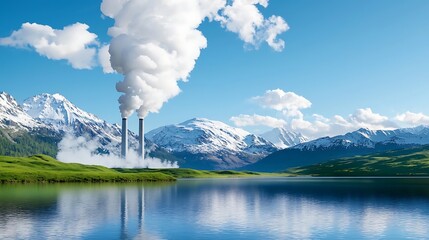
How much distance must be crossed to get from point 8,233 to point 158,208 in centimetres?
3621

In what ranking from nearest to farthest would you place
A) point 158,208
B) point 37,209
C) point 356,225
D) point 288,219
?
point 356,225 < point 288,219 < point 37,209 < point 158,208

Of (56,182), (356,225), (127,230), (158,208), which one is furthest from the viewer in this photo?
(56,182)

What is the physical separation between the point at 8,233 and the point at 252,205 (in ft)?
176

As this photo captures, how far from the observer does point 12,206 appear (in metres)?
91.0

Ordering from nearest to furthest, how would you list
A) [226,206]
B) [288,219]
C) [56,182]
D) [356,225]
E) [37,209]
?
[356,225]
[288,219]
[37,209]
[226,206]
[56,182]

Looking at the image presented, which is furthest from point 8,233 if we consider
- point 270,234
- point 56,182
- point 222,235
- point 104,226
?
point 56,182

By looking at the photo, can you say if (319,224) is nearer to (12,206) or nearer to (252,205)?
(252,205)

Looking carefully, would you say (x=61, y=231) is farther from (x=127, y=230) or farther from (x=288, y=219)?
(x=288, y=219)

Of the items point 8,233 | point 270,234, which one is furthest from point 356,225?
point 8,233

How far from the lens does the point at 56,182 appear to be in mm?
198375

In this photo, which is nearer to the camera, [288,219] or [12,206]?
[288,219]

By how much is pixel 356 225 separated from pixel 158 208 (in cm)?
3805

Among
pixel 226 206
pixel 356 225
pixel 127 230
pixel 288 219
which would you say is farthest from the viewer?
pixel 226 206

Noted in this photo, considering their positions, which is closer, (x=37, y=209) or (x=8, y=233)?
(x=8, y=233)
